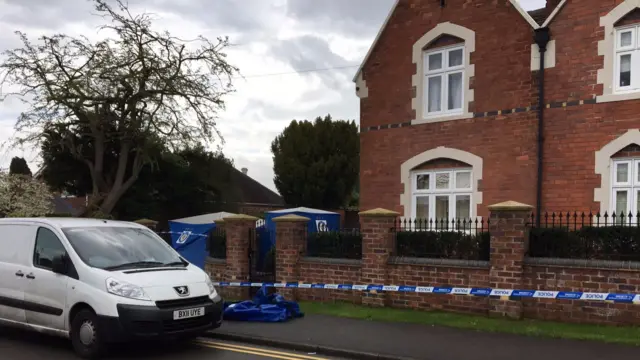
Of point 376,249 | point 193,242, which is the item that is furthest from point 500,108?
point 193,242

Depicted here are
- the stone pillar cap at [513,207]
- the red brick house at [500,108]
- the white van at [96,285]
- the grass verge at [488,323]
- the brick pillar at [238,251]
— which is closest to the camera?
the white van at [96,285]

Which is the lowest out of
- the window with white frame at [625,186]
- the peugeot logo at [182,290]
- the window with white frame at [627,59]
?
the peugeot logo at [182,290]

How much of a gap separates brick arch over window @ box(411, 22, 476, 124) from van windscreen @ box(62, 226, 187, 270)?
8520 mm

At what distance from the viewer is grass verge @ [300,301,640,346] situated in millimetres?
8062

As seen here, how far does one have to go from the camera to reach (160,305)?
7055mm

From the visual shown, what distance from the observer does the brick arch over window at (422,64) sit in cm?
1416

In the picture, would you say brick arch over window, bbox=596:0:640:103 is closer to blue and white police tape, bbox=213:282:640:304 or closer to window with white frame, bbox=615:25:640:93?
window with white frame, bbox=615:25:640:93

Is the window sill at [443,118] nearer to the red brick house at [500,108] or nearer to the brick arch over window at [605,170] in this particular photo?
the red brick house at [500,108]

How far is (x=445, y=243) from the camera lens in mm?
10438

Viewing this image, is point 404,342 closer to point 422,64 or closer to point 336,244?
point 336,244

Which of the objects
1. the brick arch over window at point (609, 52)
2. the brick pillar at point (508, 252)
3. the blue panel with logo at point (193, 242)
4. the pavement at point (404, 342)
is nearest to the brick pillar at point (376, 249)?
the pavement at point (404, 342)

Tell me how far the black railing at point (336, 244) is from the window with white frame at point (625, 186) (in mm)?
5635

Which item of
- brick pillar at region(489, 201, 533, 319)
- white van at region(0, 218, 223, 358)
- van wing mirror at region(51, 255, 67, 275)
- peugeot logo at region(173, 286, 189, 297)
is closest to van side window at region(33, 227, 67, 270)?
white van at region(0, 218, 223, 358)

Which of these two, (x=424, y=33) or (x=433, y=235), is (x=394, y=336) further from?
(x=424, y=33)
